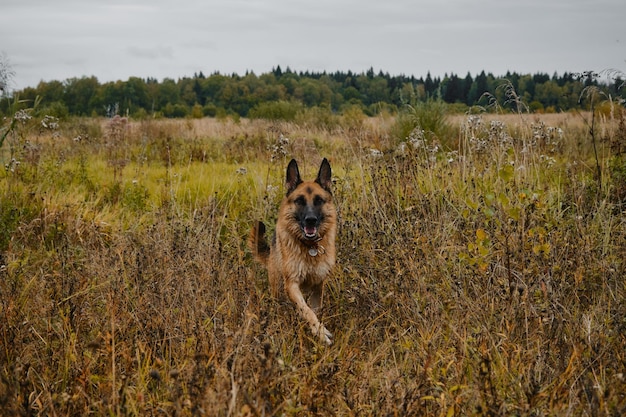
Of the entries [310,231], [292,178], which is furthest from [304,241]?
[292,178]

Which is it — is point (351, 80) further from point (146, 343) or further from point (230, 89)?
point (146, 343)

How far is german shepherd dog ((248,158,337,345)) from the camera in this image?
4.48 m

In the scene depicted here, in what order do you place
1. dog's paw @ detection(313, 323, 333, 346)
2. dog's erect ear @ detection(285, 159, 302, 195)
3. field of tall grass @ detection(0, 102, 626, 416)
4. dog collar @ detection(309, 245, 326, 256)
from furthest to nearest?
dog's erect ear @ detection(285, 159, 302, 195) < dog collar @ detection(309, 245, 326, 256) < dog's paw @ detection(313, 323, 333, 346) < field of tall grass @ detection(0, 102, 626, 416)

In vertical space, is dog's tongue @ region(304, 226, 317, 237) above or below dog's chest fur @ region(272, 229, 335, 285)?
above

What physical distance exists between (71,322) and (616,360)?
10.4 ft

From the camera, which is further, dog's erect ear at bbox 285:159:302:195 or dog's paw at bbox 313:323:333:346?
dog's erect ear at bbox 285:159:302:195

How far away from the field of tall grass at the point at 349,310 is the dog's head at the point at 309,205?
0.39 m

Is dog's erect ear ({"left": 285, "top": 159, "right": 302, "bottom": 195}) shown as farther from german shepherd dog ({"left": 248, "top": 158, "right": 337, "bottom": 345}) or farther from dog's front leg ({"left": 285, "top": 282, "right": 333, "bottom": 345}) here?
dog's front leg ({"left": 285, "top": 282, "right": 333, "bottom": 345})

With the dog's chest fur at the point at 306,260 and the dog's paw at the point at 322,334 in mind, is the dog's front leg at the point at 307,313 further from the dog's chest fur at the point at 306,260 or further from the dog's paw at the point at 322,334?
the dog's chest fur at the point at 306,260

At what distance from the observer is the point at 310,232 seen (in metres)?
4.48

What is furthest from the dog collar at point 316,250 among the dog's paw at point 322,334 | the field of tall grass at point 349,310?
the dog's paw at point 322,334

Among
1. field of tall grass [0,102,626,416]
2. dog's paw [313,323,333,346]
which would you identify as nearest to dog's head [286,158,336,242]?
field of tall grass [0,102,626,416]

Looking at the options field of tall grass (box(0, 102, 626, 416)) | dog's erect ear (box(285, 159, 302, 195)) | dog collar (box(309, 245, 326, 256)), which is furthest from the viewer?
dog's erect ear (box(285, 159, 302, 195))

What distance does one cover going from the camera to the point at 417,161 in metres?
6.12
